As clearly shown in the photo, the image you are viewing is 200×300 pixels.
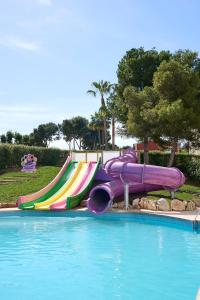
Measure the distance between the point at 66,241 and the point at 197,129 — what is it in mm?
15064

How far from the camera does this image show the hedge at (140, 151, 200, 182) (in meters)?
24.3

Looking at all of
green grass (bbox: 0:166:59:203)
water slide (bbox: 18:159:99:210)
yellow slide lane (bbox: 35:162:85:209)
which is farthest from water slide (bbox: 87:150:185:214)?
green grass (bbox: 0:166:59:203)

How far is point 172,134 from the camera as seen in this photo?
79.0ft

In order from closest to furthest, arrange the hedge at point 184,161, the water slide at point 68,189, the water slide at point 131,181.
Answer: the water slide at point 131,181, the water slide at point 68,189, the hedge at point 184,161

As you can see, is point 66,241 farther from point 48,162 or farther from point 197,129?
point 48,162

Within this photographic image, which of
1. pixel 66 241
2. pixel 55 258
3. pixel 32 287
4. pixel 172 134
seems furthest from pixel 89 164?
pixel 32 287

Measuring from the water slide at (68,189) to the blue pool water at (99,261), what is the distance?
2.22 metres

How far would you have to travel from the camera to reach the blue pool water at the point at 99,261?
7.55 m

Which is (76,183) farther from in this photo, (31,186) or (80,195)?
(31,186)

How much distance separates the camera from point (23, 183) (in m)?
22.7

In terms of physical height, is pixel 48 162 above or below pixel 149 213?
above

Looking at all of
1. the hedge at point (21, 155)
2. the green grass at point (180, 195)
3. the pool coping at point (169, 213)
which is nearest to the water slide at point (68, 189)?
the pool coping at point (169, 213)

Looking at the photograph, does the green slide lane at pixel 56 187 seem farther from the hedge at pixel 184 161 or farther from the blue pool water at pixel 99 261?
the hedge at pixel 184 161

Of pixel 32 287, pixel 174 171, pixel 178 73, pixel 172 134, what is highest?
pixel 178 73
